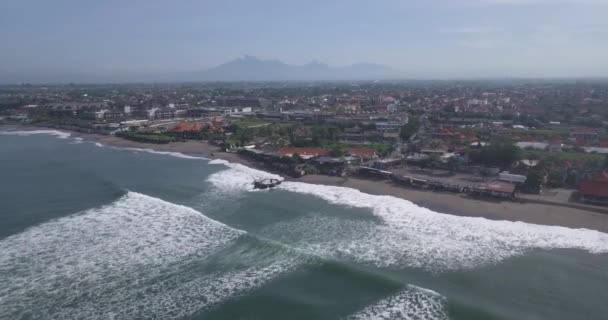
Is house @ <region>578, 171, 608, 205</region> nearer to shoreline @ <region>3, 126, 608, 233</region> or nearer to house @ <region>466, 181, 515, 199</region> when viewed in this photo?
shoreline @ <region>3, 126, 608, 233</region>

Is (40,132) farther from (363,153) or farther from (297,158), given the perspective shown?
(363,153)

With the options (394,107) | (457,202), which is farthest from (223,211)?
(394,107)

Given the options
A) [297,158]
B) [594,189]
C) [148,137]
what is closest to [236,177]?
[297,158]

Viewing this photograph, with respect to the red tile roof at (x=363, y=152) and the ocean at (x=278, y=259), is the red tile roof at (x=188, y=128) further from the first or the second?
the ocean at (x=278, y=259)

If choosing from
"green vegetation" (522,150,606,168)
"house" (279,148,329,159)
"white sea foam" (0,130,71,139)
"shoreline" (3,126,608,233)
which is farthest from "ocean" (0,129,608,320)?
"white sea foam" (0,130,71,139)

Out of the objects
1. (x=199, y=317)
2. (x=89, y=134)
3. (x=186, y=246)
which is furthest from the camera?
(x=89, y=134)

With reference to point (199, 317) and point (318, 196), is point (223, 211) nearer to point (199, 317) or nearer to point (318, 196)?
point (318, 196)
